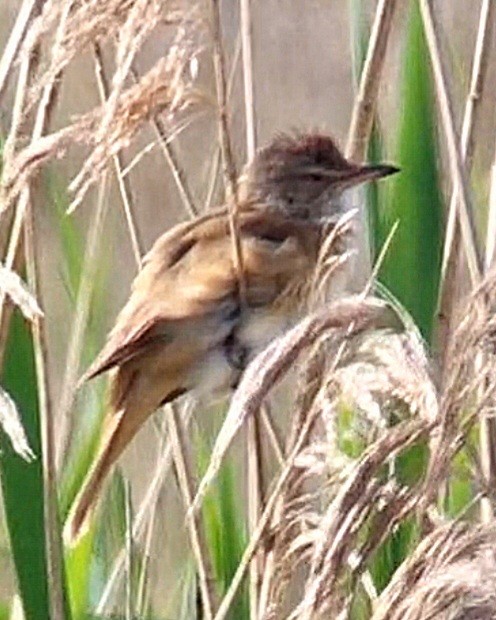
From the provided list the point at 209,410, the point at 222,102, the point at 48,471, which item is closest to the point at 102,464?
the point at 48,471

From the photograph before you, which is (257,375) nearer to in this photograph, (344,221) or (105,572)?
(344,221)

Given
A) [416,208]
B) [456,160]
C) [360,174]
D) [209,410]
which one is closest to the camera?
[456,160]

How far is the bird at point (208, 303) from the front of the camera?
212 centimetres

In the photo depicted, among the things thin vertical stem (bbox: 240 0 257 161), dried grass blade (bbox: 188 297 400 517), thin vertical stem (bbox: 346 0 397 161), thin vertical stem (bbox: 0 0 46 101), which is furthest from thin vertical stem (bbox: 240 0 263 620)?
dried grass blade (bbox: 188 297 400 517)

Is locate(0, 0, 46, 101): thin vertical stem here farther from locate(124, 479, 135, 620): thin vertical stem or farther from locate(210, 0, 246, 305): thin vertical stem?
locate(124, 479, 135, 620): thin vertical stem

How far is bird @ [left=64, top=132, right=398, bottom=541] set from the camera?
212 cm

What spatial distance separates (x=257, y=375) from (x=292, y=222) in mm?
1325

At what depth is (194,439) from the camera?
2252mm

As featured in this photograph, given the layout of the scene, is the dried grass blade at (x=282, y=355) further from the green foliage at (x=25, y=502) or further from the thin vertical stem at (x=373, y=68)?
the thin vertical stem at (x=373, y=68)

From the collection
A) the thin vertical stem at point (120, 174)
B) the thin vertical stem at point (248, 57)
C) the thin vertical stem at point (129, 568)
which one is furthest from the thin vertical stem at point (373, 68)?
the thin vertical stem at point (129, 568)

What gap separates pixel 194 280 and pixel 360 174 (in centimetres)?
25

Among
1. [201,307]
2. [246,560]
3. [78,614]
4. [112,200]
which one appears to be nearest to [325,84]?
[112,200]

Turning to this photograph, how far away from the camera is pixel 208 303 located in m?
2.23

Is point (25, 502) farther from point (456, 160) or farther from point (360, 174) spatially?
point (360, 174)
